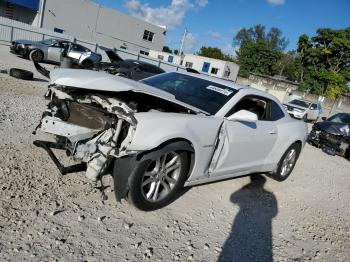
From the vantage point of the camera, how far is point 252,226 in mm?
4121

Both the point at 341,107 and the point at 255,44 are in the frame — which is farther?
the point at 255,44

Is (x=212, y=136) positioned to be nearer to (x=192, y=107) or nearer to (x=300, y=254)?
(x=192, y=107)

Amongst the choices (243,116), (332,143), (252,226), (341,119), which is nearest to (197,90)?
(243,116)

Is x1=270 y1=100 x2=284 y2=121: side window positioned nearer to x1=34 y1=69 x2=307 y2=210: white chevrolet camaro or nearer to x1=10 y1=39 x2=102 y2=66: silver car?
x1=34 y1=69 x2=307 y2=210: white chevrolet camaro

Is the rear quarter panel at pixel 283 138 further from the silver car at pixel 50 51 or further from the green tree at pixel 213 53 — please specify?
the green tree at pixel 213 53

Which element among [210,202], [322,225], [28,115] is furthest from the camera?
[28,115]

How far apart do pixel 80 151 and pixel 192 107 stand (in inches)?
58.4

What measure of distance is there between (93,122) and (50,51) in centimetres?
1432

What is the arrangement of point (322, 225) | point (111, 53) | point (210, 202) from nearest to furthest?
point (210, 202), point (322, 225), point (111, 53)

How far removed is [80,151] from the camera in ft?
11.7

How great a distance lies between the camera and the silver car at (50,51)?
15953 millimetres

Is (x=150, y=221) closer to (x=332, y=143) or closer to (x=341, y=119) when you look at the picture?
(x=332, y=143)

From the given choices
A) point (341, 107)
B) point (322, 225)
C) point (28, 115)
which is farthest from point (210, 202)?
point (341, 107)

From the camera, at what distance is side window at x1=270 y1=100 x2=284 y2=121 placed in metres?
5.42
